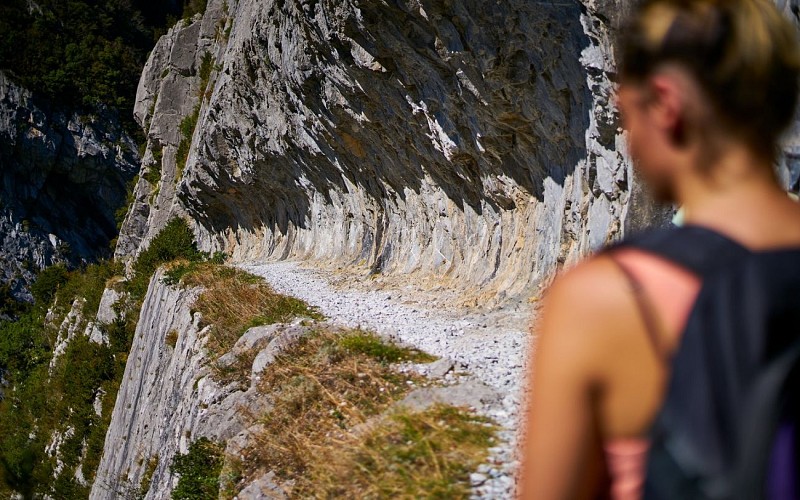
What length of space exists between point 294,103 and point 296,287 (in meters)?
6.74

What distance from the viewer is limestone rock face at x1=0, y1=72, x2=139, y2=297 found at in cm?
5825

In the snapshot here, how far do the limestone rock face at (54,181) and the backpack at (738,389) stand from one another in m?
68.7

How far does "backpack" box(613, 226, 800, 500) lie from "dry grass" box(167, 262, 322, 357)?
9.36 metres

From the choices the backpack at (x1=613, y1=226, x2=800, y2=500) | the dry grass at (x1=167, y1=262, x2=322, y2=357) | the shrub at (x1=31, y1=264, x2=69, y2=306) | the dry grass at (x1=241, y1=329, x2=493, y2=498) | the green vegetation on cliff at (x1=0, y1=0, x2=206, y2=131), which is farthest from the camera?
the green vegetation on cliff at (x1=0, y1=0, x2=206, y2=131)

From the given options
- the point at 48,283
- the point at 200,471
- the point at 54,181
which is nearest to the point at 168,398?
the point at 200,471

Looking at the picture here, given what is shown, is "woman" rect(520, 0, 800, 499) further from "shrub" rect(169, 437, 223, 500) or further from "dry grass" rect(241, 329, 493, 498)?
"shrub" rect(169, 437, 223, 500)

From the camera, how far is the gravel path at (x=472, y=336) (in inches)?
167

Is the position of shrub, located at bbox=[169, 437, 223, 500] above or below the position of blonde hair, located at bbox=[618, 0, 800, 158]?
below

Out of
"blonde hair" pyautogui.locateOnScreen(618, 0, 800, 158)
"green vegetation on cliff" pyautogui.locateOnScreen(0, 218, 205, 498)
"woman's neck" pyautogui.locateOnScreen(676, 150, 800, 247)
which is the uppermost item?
"blonde hair" pyautogui.locateOnScreen(618, 0, 800, 158)

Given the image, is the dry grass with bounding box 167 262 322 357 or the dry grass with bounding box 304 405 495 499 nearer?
the dry grass with bounding box 304 405 495 499

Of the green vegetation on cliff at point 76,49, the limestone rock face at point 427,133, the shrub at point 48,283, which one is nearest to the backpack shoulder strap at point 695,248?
the limestone rock face at point 427,133

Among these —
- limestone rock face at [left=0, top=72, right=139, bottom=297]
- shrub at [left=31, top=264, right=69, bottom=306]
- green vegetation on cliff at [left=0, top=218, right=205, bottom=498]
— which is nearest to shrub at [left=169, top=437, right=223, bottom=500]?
green vegetation on cliff at [left=0, top=218, right=205, bottom=498]

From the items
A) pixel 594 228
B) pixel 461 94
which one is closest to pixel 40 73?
pixel 461 94

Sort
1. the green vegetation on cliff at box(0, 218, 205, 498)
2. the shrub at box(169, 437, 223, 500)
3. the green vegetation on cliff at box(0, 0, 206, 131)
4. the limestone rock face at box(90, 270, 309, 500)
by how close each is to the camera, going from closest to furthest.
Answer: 1. the shrub at box(169, 437, 223, 500)
2. the limestone rock face at box(90, 270, 309, 500)
3. the green vegetation on cliff at box(0, 218, 205, 498)
4. the green vegetation on cliff at box(0, 0, 206, 131)
